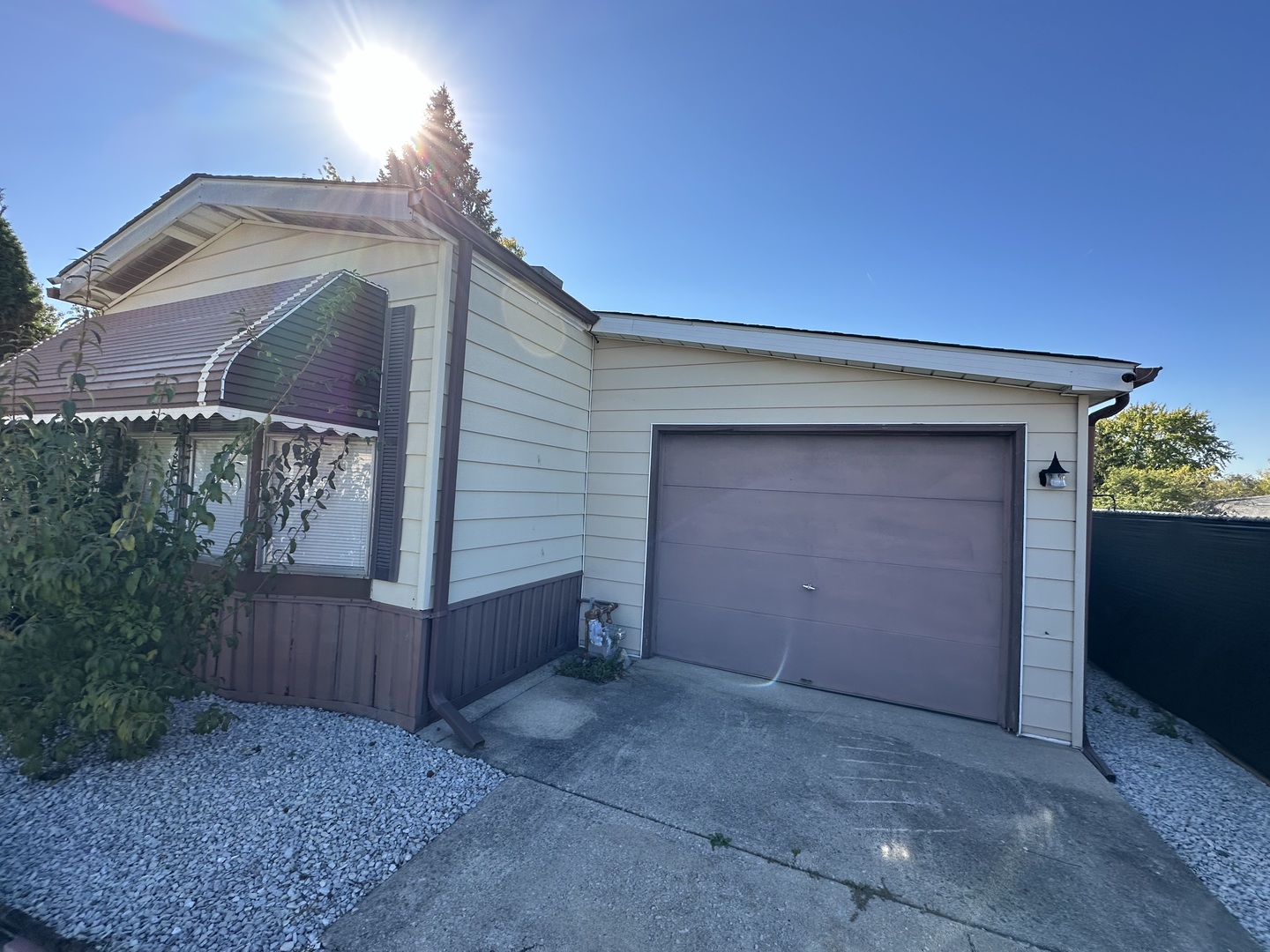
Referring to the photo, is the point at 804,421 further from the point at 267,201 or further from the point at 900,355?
the point at 267,201

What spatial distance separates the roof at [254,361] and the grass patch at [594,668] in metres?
2.82

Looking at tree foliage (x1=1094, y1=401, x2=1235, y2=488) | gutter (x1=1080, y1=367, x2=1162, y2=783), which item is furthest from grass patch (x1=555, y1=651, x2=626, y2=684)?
tree foliage (x1=1094, y1=401, x2=1235, y2=488)

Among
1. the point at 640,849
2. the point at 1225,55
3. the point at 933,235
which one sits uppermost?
the point at 1225,55

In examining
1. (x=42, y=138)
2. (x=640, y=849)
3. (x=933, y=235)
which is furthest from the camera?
(x=933, y=235)

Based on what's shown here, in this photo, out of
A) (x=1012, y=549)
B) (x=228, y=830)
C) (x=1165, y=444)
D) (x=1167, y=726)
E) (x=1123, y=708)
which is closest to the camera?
(x=228, y=830)

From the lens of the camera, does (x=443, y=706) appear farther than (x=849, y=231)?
No

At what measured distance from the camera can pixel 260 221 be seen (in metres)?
4.46

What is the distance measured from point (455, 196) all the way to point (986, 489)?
1908 cm

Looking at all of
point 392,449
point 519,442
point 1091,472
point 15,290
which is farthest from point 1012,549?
point 15,290

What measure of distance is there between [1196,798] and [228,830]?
223 inches

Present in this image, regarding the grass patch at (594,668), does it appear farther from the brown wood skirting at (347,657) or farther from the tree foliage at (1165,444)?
the tree foliage at (1165,444)

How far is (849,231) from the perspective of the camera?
6.55m

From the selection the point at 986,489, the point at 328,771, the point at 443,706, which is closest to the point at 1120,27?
the point at 986,489

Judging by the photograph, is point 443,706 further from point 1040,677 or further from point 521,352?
point 1040,677
